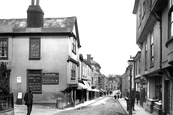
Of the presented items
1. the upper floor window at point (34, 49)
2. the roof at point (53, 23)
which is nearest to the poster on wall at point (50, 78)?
the upper floor window at point (34, 49)

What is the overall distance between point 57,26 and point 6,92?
13241 mm

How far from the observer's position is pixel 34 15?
27453mm

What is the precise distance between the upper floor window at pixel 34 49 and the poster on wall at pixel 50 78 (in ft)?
6.13

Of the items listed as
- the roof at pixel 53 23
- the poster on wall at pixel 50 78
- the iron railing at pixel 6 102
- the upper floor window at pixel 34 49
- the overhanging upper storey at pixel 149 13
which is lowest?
the iron railing at pixel 6 102

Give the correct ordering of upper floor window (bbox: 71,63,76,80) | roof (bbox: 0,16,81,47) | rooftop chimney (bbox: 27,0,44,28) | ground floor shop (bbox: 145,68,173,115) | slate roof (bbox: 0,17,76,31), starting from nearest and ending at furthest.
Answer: ground floor shop (bbox: 145,68,173,115) < rooftop chimney (bbox: 27,0,44,28) < roof (bbox: 0,16,81,47) < slate roof (bbox: 0,17,76,31) < upper floor window (bbox: 71,63,76,80)

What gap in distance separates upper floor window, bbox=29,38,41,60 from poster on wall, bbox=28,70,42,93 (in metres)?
1.39

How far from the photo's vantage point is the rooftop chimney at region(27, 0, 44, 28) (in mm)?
27328

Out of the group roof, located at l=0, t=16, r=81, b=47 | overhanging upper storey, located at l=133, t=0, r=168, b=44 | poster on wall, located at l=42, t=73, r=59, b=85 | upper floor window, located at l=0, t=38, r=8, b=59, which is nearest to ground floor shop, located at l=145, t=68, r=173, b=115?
overhanging upper storey, located at l=133, t=0, r=168, b=44

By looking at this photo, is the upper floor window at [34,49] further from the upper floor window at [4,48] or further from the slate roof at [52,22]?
the slate roof at [52,22]

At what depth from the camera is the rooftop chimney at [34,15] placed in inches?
1076

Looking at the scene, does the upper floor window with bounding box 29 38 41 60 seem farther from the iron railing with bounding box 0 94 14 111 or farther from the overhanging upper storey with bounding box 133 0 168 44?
the iron railing with bounding box 0 94 14 111

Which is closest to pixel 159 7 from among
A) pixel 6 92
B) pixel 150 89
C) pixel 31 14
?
pixel 150 89

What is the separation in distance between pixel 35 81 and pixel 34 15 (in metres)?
6.36

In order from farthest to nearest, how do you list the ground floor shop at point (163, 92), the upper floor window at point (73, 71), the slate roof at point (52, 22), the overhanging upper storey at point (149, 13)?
the upper floor window at point (73, 71)
the slate roof at point (52, 22)
the overhanging upper storey at point (149, 13)
the ground floor shop at point (163, 92)
